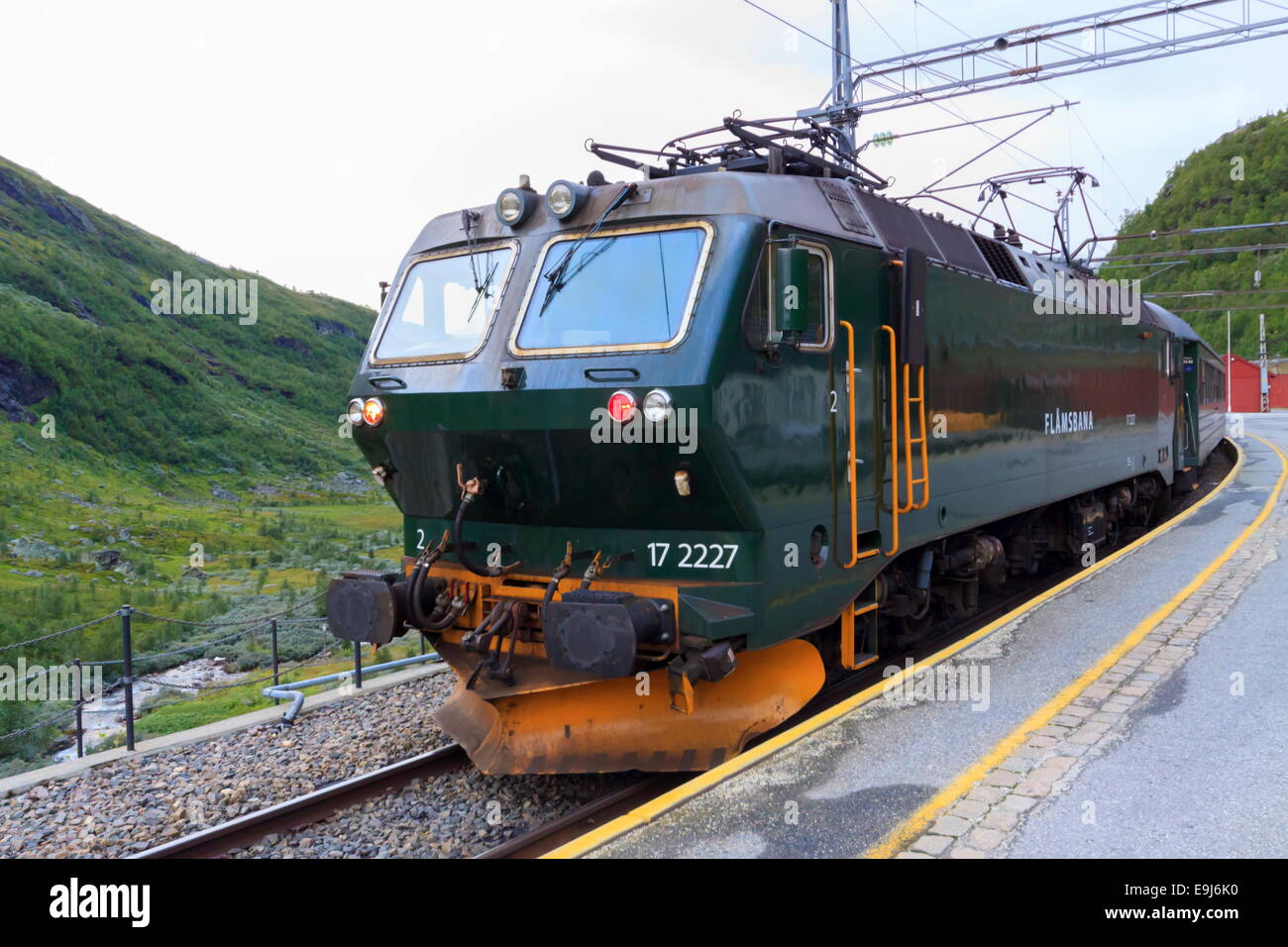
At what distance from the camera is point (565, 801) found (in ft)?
19.9

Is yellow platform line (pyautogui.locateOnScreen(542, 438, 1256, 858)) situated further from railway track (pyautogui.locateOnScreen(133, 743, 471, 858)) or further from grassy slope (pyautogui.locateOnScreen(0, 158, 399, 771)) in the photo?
grassy slope (pyautogui.locateOnScreen(0, 158, 399, 771))

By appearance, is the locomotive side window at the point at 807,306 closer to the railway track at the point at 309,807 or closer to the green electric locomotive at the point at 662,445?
the green electric locomotive at the point at 662,445

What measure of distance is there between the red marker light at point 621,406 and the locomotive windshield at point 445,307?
1099 mm

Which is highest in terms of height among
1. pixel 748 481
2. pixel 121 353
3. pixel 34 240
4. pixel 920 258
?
pixel 34 240

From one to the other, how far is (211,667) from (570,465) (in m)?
9.01

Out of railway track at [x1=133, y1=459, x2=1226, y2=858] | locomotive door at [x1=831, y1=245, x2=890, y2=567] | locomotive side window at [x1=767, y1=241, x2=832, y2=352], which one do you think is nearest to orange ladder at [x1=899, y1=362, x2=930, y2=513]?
locomotive door at [x1=831, y1=245, x2=890, y2=567]

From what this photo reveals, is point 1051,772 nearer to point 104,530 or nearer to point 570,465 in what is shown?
point 570,465

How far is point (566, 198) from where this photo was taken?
18.8ft

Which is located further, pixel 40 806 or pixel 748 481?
pixel 40 806

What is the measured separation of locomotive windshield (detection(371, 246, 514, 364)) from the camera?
5957 millimetres

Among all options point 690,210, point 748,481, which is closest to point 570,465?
point 748,481

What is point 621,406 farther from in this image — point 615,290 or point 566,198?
point 566,198

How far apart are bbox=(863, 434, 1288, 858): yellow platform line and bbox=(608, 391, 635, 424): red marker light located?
230 cm

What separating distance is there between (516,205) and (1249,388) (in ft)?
213
